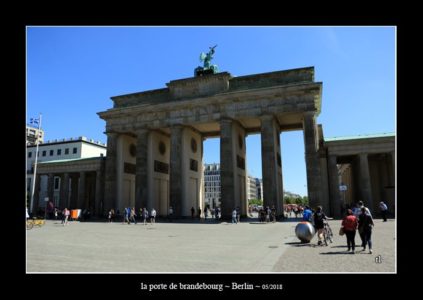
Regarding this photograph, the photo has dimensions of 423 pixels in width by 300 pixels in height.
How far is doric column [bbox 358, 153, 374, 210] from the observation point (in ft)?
112

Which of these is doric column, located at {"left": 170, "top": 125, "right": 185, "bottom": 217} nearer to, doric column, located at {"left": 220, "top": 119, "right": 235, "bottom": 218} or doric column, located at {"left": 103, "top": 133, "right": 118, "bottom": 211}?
doric column, located at {"left": 220, "top": 119, "right": 235, "bottom": 218}

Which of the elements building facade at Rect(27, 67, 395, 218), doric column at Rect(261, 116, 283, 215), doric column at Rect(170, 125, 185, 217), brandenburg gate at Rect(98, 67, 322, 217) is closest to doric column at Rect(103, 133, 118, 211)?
brandenburg gate at Rect(98, 67, 322, 217)

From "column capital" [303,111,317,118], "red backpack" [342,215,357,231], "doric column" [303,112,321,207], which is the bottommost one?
"red backpack" [342,215,357,231]

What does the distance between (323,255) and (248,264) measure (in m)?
3.23

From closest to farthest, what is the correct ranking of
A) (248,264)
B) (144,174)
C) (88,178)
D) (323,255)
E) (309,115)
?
(248,264) < (323,255) < (309,115) < (144,174) < (88,178)

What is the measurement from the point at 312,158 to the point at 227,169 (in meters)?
9.81

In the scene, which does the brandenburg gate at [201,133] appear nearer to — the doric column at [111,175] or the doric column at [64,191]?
the doric column at [111,175]

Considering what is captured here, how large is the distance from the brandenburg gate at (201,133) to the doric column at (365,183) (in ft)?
16.2

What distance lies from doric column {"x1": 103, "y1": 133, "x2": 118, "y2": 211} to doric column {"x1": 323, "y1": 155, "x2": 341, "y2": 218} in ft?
93.5

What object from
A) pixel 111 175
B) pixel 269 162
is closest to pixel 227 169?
pixel 269 162
